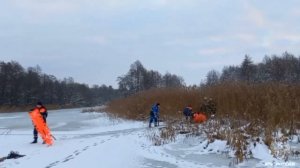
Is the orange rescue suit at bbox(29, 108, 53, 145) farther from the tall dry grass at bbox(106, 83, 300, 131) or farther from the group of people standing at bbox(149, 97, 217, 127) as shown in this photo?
the tall dry grass at bbox(106, 83, 300, 131)

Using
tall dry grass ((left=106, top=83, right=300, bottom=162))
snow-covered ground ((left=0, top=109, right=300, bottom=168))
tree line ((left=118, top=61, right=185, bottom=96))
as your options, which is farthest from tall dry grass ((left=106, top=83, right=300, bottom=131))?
tree line ((left=118, top=61, right=185, bottom=96))

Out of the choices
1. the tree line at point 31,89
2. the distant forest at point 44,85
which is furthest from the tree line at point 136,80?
the tree line at point 31,89

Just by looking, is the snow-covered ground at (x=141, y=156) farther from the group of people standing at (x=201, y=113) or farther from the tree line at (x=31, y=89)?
the tree line at (x=31, y=89)

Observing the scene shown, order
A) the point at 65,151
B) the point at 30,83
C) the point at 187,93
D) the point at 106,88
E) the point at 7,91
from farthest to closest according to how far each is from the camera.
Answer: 1. the point at 106,88
2. the point at 30,83
3. the point at 7,91
4. the point at 187,93
5. the point at 65,151

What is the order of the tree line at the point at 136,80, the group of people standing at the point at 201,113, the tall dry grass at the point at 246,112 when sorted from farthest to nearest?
the tree line at the point at 136,80
the group of people standing at the point at 201,113
the tall dry grass at the point at 246,112

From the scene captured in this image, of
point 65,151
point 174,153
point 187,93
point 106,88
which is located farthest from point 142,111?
point 106,88

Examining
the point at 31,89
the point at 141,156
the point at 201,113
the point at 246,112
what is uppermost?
the point at 31,89

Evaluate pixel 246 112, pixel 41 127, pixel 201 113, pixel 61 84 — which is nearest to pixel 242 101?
pixel 246 112

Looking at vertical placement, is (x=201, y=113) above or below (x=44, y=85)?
below

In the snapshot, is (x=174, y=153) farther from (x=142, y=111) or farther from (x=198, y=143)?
(x=142, y=111)

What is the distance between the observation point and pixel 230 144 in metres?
11.4

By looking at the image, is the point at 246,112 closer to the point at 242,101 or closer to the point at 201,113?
the point at 242,101

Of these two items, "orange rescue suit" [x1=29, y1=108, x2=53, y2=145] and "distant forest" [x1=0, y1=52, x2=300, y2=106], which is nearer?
"orange rescue suit" [x1=29, y1=108, x2=53, y2=145]

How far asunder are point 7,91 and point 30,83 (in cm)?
812
